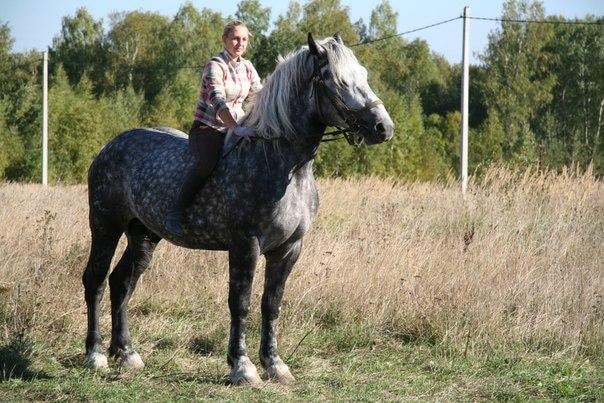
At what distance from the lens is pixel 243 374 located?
5.57 m

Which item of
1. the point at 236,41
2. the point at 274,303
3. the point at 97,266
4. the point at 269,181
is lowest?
the point at 274,303

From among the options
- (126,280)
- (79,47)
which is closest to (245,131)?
(126,280)

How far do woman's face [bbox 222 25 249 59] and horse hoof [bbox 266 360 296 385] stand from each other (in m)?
2.19

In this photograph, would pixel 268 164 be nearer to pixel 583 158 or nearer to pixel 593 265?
pixel 593 265

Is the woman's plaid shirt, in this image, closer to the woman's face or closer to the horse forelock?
the woman's face

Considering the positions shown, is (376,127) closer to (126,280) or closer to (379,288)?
(126,280)

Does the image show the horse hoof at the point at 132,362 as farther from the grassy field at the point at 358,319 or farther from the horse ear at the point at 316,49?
the horse ear at the point at 316,49

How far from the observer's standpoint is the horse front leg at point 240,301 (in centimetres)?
550

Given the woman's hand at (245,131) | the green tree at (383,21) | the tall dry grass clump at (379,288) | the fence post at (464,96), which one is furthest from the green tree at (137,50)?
the woman's hand at (245,131)

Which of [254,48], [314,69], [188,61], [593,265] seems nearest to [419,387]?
[314,69]

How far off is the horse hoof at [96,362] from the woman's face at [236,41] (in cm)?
239

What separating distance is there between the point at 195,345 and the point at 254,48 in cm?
3137

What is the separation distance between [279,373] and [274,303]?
480 mm

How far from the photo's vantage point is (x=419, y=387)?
18.8 ft
